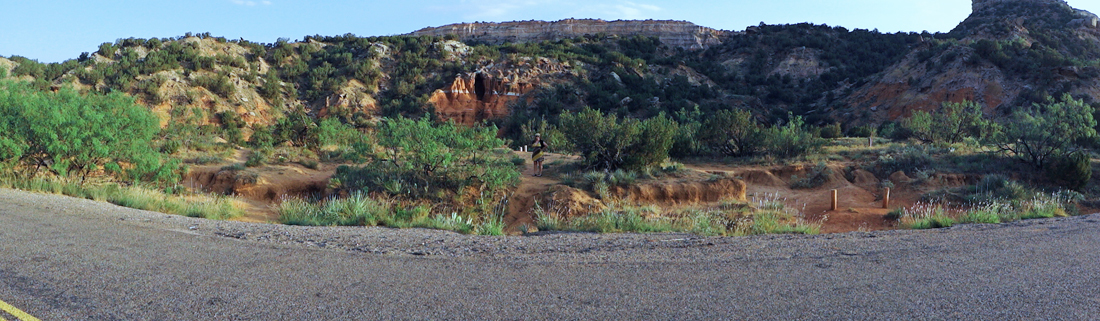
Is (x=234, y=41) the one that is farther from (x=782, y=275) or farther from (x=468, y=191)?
(x=782, y=275)

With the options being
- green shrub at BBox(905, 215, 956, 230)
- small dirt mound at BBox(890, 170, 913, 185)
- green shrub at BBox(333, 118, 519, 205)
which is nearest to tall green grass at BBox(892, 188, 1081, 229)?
green shrub at BBox(905, 215, 956, 230)

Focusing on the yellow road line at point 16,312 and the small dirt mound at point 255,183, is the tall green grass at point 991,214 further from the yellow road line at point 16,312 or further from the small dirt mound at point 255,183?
the small dirt mound at point 255,183

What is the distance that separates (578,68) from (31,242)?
156 ft

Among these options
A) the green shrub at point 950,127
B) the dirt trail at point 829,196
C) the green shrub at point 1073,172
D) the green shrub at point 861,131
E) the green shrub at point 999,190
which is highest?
the green shrub at point 950,127

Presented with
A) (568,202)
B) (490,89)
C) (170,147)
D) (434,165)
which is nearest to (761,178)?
(568,202)

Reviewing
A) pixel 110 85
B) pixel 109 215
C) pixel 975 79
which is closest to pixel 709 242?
pixel 109 215

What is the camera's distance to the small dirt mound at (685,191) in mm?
16188

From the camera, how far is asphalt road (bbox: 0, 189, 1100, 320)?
427cm

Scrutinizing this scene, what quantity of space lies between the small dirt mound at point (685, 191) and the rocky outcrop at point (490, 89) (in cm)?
2915

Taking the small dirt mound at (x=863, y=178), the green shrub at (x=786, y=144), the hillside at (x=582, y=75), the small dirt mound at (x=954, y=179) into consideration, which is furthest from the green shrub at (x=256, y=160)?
the small dirt mound at (x=954, y=179)

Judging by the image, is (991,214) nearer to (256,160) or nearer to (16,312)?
(16,312)

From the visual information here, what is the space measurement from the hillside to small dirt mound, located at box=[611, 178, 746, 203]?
19274mm

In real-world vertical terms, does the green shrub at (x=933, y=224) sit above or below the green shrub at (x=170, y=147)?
below

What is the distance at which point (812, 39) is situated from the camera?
6331 centimetres
